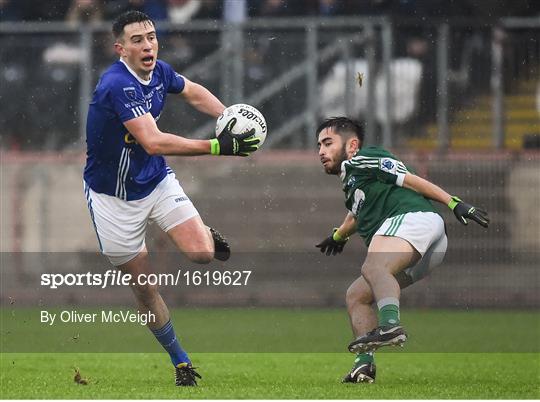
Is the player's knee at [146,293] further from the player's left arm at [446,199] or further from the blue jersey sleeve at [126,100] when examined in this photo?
the player's left arm at [446,199]

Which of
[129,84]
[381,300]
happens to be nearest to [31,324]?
[129,84]

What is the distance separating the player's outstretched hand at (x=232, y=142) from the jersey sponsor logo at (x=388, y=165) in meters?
0.80

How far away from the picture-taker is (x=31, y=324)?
12102 mm

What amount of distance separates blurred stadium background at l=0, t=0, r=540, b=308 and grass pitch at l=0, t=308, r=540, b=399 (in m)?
0.74

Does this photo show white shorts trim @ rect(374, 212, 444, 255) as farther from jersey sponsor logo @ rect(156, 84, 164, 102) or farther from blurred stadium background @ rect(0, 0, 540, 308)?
blurred stadium background @ rect(0, 0, 540, 308)

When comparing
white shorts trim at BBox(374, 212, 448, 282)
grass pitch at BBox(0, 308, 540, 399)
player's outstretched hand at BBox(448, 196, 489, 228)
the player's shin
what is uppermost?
player's outstretched hand at BBox(448, 196, 489, 228)

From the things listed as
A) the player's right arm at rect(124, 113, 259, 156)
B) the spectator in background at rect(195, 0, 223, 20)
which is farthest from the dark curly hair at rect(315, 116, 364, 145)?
the spectator in background at rect(195, 0, 223, 20)

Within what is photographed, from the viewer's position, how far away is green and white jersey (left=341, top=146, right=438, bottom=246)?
8.58m

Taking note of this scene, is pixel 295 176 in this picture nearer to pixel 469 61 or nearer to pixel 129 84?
pixel 469 61

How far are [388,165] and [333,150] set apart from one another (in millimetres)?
466

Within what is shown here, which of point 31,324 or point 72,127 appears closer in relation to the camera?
point 31,324

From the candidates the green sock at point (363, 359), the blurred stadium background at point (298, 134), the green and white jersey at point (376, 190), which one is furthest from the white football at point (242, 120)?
the blurred stadium background at point (298, 134)

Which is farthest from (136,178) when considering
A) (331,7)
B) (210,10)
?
(331,7)

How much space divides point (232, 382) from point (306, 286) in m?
5.76
